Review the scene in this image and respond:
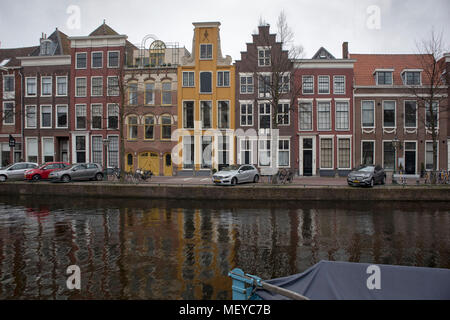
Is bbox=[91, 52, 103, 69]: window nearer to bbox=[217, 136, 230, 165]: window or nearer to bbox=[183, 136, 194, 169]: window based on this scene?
bbox=[183, 136, 194, 169]: window

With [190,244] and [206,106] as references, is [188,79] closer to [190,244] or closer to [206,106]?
[206,106]

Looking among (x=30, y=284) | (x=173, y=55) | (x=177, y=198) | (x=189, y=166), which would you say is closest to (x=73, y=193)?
(x=177, y=198)

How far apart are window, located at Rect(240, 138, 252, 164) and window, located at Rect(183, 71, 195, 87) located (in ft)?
27.3

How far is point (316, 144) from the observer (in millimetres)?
33094

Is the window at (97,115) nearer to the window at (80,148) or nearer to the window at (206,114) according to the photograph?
the window at (80,148)

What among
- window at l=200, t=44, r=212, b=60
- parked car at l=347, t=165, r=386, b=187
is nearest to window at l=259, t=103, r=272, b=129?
window at l=200, t=44, r=212, b=60

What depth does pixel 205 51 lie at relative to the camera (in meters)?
34.2

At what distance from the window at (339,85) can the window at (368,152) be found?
587cm

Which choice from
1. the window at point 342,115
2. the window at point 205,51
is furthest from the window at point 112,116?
the window at point 342,115

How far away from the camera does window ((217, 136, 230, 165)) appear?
3391cm

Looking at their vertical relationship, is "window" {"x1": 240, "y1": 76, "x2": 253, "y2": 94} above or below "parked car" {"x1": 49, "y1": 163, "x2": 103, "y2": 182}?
above

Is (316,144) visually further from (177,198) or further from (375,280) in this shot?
(375,280)

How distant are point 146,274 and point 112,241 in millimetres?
3902

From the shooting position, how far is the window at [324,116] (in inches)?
1309
